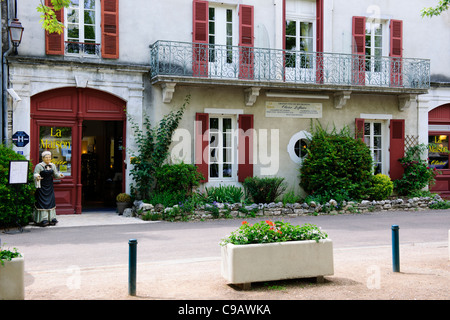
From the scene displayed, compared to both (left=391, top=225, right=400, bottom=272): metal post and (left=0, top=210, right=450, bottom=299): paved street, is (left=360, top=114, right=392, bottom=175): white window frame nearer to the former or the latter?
(left=0, top=210, right=450, bottom=299): paved street

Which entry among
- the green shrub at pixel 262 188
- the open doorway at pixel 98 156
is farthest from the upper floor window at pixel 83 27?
the green shrub at pixel 262 188

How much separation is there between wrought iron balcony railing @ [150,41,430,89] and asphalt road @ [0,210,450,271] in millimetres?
4468

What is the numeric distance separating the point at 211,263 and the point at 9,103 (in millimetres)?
8318

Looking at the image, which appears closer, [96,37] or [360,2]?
[96,37]

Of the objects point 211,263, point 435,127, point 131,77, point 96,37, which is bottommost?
point 211,263

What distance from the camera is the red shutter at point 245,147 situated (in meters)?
15.7

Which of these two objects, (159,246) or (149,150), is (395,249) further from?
(149,150)

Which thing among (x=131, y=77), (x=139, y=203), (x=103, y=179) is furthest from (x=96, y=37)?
(x=103, y=179)

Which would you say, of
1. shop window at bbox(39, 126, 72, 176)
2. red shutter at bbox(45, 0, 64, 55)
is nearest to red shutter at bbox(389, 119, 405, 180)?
shop window at bbox(39, 126, 72, 176)

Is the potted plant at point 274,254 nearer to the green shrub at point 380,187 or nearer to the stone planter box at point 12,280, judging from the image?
the stone planter box at point 12,280

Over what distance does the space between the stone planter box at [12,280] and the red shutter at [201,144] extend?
9.80 m
